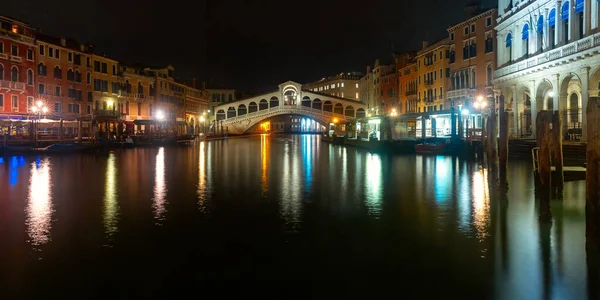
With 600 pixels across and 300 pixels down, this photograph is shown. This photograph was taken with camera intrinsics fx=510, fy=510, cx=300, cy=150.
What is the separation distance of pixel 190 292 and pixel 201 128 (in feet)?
306

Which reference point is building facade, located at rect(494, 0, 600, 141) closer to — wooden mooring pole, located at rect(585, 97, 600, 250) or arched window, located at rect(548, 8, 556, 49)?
arched window, located at rect(548, 8, 556, 49)

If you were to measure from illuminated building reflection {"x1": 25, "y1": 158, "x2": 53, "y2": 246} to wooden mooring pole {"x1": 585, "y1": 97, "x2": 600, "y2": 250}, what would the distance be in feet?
29.4

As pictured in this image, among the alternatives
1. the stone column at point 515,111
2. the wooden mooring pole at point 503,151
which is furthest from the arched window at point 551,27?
the wooden mooring pole at point 503,151

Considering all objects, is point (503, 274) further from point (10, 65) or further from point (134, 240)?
point (10, 65)

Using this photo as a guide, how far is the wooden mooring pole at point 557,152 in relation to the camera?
38.0ft

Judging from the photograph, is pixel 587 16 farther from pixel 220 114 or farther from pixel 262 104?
pixel 220 114

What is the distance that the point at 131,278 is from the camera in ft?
21.7

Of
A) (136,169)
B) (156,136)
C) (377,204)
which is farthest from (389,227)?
(156,136)

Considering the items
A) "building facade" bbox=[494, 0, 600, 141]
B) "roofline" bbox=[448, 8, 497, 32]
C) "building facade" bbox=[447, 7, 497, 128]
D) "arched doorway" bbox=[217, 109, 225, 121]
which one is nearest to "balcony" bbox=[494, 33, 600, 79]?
"building facade" bbox=[494, 0, 600, 141]

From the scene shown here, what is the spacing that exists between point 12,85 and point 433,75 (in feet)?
140

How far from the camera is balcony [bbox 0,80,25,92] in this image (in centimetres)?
4160

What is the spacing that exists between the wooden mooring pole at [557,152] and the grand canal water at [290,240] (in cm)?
48

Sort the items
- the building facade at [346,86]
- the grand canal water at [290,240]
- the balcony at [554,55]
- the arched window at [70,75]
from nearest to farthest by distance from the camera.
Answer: the grand canal water at [290,240], the balcony at [554,55], the arched window at [70,75], the building facade at [346,86]

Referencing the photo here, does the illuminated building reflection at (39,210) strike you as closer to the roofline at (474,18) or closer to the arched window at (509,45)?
the arched window at (509,45)
